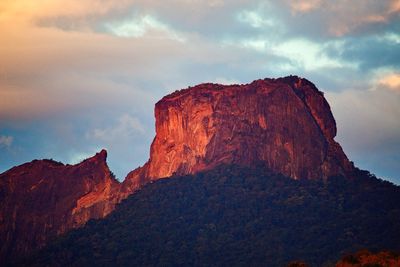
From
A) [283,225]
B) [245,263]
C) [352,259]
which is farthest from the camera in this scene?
[283,225]

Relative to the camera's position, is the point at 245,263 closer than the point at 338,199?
Yes

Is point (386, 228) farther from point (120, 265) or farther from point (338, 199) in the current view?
point (120, 265)

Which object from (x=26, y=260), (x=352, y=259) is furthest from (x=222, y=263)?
(x=352, y=259)

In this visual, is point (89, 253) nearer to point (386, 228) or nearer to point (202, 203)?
point (202, 203)

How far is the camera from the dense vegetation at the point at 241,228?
175000 mm

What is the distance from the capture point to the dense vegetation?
17500 cm

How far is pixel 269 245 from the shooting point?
583ft

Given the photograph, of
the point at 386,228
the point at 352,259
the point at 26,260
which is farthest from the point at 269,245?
the point at 352,259

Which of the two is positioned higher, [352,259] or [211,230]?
[211,230]

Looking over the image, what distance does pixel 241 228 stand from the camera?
18650 centimetres

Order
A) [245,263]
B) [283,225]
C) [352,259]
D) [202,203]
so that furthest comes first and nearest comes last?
[202,203] < [283,225] < [245,263] < [352,259]

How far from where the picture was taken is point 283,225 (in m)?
185

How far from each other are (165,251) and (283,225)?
62.1 ft

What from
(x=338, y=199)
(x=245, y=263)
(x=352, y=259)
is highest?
(x=338, y=199)
